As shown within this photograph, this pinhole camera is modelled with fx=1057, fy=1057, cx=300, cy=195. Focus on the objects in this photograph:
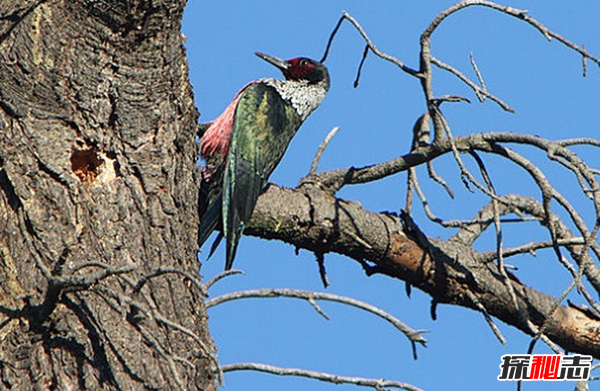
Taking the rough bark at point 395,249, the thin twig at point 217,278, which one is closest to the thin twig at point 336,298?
the thin twig at point 217,278

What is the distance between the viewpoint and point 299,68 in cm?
577

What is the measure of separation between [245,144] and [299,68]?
3.21ft

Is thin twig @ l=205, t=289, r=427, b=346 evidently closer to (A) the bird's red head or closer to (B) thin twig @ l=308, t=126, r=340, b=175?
(B) thin twig @ l=308, t=126, r=340, b=175

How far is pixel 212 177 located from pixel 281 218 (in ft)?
2.82

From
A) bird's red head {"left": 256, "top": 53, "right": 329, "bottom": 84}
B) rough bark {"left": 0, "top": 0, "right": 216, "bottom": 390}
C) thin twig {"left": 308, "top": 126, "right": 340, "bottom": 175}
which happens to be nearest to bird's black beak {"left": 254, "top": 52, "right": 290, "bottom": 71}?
bird's red head {"left": 256, "top": 53, "right": 329, "bottom": 84}

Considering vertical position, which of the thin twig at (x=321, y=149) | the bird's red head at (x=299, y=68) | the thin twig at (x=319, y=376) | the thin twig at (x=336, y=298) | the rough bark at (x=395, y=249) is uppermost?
the bird's red head at (x=299, y=68)

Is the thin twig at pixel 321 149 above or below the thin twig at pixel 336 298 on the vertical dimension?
above

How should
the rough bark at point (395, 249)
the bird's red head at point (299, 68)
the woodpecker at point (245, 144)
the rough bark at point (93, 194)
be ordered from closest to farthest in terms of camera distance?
the rough bark at point (93, 194) → the rough bark at point (395, 249) → the woodpecker at point (245, 144) → the bird's red head at point (299, 68)

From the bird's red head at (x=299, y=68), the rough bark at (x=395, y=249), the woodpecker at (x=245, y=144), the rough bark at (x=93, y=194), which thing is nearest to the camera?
the rough bark at (x=93, y=194)

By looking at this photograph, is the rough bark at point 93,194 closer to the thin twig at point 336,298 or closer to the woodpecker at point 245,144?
the thin twig at point 336,298

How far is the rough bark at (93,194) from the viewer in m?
2.62

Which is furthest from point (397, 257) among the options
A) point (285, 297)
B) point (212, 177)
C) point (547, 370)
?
point (285, 297)

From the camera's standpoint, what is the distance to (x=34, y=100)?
A: 2.78m

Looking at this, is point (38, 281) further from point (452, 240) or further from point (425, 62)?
point (452, 240)
